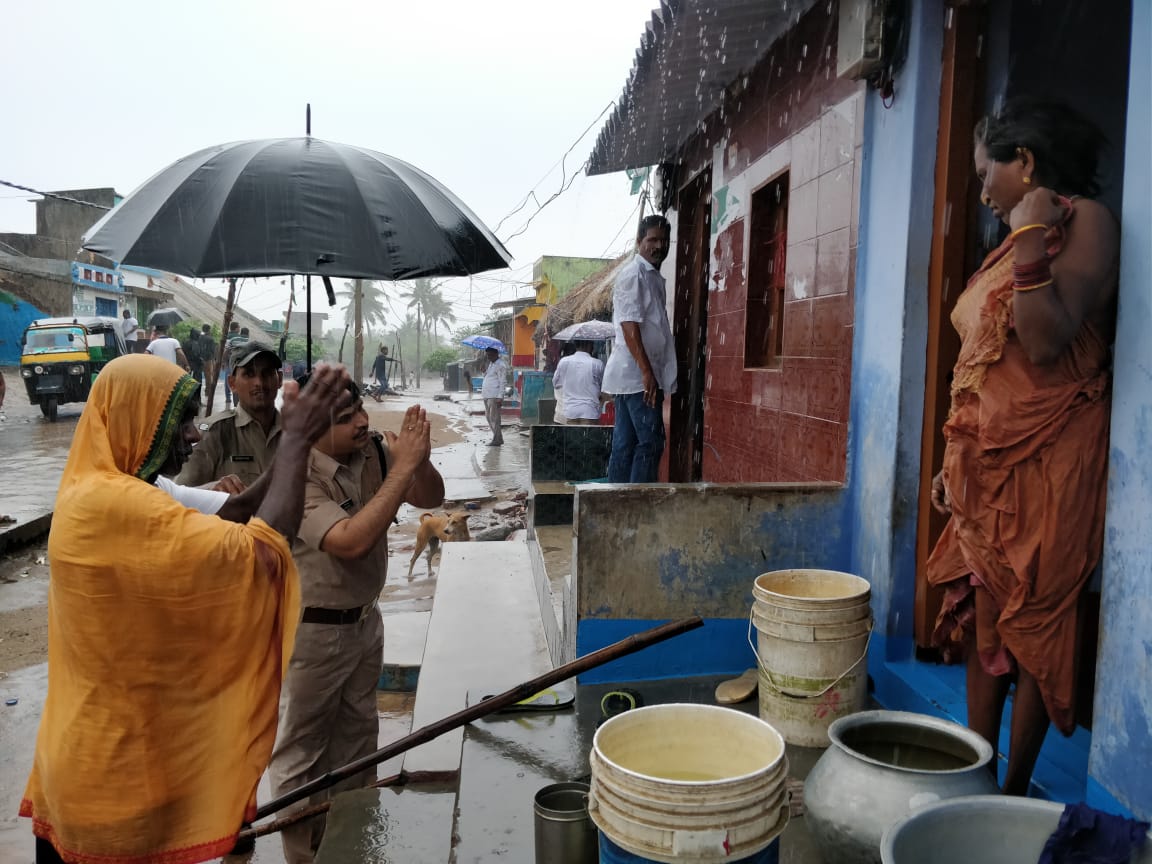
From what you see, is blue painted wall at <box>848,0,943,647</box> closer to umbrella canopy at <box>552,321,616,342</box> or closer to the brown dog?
the brown dog

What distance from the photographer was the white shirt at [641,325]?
5523 millimetres

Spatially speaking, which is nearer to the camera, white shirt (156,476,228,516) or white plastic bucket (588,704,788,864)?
white plastic bucket (588,704,788,864)

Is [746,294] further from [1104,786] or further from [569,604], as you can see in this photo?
[1104,786]

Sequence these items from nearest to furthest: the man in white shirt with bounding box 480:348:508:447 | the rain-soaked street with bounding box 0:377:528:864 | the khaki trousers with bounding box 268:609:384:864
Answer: the khaki trousers with bounding box 268:609:384:864 → the rain-soaked street with bounding box 0:377:528:864 → the man in white shirt with bounding box 480:348:508:447

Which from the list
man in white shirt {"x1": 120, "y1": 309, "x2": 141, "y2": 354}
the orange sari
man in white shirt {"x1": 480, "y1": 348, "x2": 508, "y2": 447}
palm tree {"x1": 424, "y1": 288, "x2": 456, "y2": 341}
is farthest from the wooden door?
palm tree {"x1": 424, "y1": 288, "x2": 456, "y2": 341}

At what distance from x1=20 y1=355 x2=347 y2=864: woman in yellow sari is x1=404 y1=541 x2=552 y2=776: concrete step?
1236 millimetres

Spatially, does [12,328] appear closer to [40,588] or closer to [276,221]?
[40,588]

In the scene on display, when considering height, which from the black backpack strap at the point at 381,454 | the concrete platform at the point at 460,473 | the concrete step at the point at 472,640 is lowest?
the concrete platform at the point at 460,473

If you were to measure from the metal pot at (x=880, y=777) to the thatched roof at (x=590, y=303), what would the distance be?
1349 centimetres

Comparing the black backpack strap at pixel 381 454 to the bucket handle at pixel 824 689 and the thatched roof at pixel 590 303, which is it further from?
the thatched roof at pixel 590 303

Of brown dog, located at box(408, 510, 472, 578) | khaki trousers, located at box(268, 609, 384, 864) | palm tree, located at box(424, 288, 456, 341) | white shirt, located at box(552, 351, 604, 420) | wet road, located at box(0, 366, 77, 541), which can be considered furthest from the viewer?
palm tree, located at box(424, 288, 456, 341)

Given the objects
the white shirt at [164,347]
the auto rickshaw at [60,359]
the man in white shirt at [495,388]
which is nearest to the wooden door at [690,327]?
the white shirt at [164,347]

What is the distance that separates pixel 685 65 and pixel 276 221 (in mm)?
3091

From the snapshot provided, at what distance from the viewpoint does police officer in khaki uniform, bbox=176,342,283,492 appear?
402 cm
